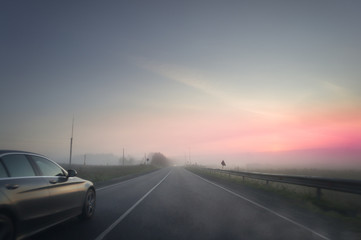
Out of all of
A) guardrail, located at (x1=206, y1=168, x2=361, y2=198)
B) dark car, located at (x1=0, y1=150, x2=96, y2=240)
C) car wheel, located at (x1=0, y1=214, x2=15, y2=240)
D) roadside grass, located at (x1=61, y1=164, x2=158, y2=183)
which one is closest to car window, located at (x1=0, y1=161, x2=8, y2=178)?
dark car, located at (x1=0, y1=150, x2=96, y2=240)

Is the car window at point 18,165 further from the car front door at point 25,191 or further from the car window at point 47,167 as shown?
the car window at point 47,167

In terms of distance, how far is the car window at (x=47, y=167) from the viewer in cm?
516

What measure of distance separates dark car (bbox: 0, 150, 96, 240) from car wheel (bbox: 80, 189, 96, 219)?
0.64ft

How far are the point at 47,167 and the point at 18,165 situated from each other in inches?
39.4

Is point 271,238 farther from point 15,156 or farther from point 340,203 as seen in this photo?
point 340,203

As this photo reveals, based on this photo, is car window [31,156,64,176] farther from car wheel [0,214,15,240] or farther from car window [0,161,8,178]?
car wheel [0,214,15,240]

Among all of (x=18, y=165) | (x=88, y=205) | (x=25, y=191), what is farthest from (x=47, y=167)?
(x=88, y=205)

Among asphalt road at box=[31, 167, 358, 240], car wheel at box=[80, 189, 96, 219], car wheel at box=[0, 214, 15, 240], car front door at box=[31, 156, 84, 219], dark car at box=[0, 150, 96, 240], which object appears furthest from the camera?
car wheel at box=[80, 189, 96, 219]

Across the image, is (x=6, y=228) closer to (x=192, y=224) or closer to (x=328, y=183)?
(x=192, y=224)

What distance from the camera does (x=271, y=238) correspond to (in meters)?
5.29

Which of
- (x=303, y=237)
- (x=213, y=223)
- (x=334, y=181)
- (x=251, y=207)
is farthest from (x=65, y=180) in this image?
(x=334, y=181)

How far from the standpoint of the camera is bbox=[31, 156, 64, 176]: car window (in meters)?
5.16

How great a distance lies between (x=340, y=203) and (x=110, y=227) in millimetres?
8908

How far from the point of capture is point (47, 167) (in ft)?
17.9
